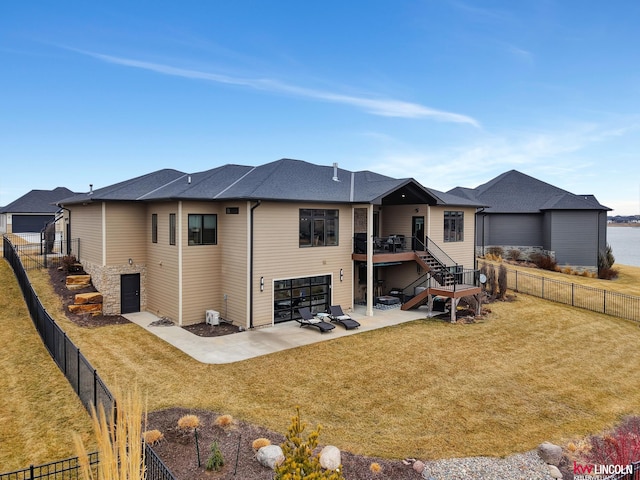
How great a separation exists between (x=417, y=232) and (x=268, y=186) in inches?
349

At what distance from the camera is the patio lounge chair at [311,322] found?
14.7 m

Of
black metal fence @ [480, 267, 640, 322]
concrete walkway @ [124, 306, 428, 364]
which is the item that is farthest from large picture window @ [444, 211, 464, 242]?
concrete walkway @ [124, 306, 428, 364]

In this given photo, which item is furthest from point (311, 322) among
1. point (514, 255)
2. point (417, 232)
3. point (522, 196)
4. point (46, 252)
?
point (522, 196)

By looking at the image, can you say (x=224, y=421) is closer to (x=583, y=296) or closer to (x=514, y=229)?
(x=583, y=296)

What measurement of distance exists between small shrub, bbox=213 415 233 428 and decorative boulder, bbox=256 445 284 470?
137 centimetres

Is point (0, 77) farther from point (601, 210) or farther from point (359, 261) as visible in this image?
point (601, 210)

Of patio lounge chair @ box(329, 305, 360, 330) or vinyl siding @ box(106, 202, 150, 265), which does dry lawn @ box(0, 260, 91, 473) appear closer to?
vinyl siding @ box(106, 202, 150, 265)

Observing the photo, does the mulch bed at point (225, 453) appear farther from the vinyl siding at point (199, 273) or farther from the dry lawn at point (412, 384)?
the vinyl siding at point (199, 273)

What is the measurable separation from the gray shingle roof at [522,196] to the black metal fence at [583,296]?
10.5m

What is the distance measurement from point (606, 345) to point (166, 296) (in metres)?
17.5

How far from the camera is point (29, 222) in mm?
42438

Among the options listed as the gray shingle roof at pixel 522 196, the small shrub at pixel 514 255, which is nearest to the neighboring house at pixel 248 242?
the small shrub at pixel 514 255

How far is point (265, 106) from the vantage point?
30.1 metres

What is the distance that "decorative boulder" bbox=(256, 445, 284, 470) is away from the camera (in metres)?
6.32
